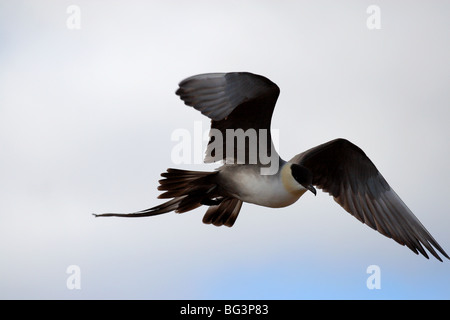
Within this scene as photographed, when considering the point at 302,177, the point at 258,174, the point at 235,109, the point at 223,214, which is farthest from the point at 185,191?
the point at 302,177

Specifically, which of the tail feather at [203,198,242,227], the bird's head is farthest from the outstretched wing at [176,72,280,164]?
the tail feather at [203,198,242,227]

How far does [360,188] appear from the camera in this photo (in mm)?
9242

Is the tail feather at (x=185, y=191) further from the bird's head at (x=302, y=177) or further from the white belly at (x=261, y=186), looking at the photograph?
the bird's head at (x=302, y=177)

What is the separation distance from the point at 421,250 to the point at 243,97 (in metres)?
2.82

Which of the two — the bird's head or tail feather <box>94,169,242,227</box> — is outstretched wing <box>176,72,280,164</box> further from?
the bird's head

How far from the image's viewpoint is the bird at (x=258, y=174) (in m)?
7.43

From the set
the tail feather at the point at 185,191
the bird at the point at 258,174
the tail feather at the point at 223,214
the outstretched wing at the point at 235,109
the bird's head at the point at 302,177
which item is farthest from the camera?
the tail feather at the point at 223,214

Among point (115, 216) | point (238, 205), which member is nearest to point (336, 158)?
point (238, 205)

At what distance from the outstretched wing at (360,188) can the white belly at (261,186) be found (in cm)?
93

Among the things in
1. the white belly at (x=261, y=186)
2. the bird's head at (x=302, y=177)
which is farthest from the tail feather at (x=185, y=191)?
the bird's head at (x=302, y=177)

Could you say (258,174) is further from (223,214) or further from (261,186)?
(223,214)

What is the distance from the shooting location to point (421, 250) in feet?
27.9

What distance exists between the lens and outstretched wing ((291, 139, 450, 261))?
8844 mm

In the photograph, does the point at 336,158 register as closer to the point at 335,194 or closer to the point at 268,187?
the point at 335,194
